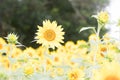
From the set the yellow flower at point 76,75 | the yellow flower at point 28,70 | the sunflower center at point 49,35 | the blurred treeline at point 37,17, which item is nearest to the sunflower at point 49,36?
the sunflower center at point 49,35

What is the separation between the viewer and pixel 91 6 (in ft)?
43.8

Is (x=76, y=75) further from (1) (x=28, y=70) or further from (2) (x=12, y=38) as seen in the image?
(2) (x=12, y=38)

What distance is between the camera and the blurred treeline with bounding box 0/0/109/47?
11.7 metres

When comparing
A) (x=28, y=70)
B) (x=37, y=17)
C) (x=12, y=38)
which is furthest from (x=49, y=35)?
(x=37, y=17)

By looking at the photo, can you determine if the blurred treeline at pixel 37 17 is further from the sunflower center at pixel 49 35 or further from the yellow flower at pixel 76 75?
the yellow flower at pixel 76 75

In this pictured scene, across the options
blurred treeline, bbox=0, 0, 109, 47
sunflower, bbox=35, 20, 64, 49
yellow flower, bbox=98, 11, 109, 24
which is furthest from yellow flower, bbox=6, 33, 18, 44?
blurred treeline, bbox=0, 0, 109, 47

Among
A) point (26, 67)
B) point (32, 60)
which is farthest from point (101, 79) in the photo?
point (32, 60)

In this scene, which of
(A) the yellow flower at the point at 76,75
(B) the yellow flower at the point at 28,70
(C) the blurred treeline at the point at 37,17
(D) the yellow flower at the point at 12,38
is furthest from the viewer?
(C) the blurred treeline at the point at 37,17

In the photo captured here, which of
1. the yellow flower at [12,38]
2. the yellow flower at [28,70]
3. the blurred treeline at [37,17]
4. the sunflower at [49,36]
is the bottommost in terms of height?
the yellow flower at [28,70]

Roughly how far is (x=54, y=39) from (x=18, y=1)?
31.4 feet

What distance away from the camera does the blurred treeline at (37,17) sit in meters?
11.7

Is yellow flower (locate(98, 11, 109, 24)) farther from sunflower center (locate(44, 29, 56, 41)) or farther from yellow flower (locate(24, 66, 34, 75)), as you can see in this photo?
yellow flower (locate(24, 66, 34, 75))

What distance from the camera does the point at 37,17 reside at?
11719 millimetres

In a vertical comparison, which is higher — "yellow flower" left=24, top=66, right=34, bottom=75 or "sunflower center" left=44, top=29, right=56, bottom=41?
"sunflower center" left=44, top=29, right=56, bottom=41
